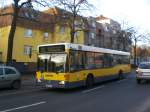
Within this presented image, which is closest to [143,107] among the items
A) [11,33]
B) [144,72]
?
[144,72]

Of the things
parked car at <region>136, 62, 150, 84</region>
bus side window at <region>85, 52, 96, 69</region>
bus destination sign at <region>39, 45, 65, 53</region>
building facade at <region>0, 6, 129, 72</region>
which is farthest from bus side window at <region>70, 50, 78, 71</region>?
building facade at <region>0, 6, 129, 72</region>

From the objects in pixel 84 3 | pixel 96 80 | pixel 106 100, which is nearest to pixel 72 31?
pixel 84 3

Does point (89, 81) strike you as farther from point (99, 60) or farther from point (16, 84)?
point (16, 84)

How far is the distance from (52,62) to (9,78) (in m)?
3.13

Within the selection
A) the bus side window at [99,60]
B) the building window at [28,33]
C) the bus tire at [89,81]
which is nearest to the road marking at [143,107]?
the bus tire at [89,81]

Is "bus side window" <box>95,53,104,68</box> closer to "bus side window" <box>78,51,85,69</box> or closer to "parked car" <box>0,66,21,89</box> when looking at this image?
"bus side window" <box>78,51,85,69</box>

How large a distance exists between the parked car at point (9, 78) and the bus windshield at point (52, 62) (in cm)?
206

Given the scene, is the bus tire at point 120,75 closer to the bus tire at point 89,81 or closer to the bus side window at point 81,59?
the bus tire at point 89,81

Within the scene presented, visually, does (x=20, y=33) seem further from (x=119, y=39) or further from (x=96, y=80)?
(x=96, y=80)

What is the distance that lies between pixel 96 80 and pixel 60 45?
4.78 meters

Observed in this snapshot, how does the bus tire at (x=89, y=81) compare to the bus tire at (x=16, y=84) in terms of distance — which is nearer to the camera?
the bus tire at (x=16, y=84)

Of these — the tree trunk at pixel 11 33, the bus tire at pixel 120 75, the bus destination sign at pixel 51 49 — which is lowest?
the bus tire at pixel 120 75

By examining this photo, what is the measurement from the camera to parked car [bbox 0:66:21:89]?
19056 millimetres

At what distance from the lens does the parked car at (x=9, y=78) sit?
62.5 ft
